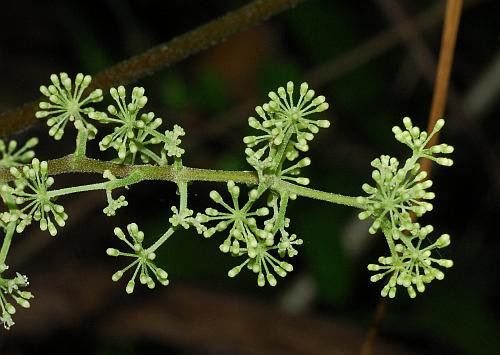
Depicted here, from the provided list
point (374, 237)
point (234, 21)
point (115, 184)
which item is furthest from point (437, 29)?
point (115, 184)

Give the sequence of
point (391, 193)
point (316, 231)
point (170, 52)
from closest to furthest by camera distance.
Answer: point (391, 193) < point (170, 52) < point (316, 231)

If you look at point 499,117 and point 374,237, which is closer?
point 374,237

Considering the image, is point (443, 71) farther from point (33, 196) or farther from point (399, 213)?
point (33, 196)

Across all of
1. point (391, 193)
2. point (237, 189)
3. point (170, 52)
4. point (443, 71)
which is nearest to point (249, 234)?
point (237, 189)

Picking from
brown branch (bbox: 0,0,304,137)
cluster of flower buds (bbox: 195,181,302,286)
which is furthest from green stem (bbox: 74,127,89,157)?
brown branch (bbox: 0,0,304,137)

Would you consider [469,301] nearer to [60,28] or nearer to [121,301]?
[121,301]

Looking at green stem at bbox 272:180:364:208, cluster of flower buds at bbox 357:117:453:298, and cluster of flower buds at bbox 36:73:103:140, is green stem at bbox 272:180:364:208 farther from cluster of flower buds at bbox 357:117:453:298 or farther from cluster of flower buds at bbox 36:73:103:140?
cluster of flower buds at bbox 36:73:103:140
